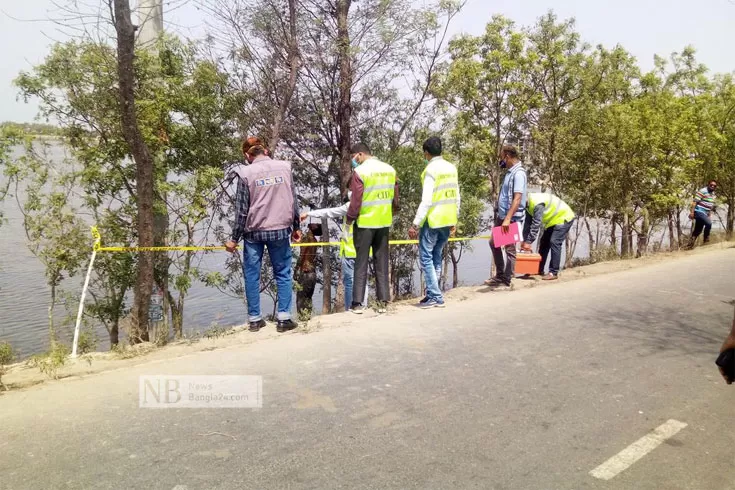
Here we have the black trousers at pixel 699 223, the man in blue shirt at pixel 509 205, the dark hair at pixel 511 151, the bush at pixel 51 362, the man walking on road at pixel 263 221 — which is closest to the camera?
the bush at pixel 51 362

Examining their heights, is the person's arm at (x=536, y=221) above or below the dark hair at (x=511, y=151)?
below

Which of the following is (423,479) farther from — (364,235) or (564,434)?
(364,235)

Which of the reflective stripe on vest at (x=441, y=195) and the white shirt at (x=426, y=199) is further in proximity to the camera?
the reflective stripe on vest at (x=441, y=195)

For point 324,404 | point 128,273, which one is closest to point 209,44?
point 128,273

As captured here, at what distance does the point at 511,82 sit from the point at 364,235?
32.2 feet

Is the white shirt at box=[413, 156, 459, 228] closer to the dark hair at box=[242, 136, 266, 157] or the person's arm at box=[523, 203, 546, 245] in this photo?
the dark hair at box=[242, 136, 266, 157]

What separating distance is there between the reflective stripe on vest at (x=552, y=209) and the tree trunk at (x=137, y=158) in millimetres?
5841

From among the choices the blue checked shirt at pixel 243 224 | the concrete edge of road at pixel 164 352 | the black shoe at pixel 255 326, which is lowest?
the concrete edge of road at pixel 164 352

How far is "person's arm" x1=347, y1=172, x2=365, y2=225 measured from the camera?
22.9ft

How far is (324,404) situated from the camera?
4.24 meters

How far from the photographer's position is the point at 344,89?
1322 cm

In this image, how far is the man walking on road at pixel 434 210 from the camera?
289 inches

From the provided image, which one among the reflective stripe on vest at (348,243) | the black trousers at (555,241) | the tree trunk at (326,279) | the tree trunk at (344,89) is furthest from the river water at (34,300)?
the black trousers at (555,241)

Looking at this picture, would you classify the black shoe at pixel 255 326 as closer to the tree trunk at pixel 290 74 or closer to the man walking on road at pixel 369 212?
the man walking on road at pixel 369 212
